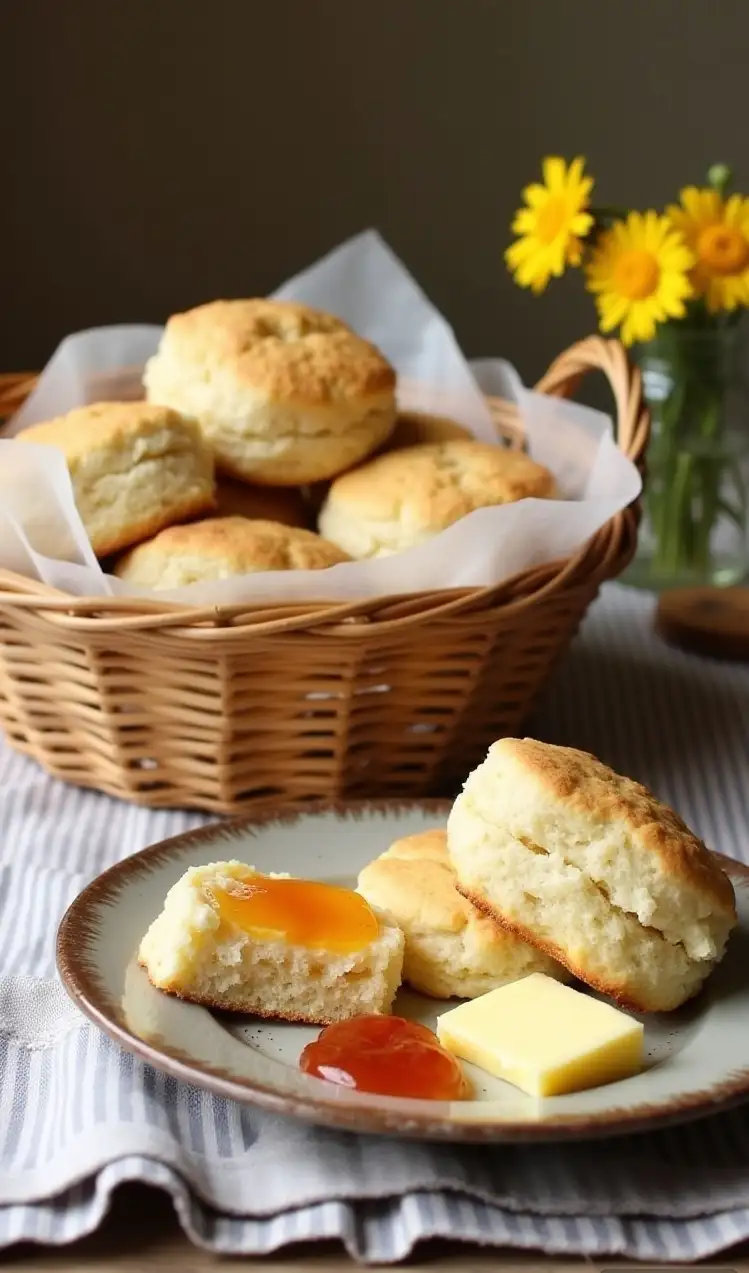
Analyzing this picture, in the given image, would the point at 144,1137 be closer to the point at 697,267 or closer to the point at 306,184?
the point at 697,267

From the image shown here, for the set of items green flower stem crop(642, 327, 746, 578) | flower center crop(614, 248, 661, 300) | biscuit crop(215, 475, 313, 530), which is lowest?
green flower stem crop(642, 327, 746, 578)

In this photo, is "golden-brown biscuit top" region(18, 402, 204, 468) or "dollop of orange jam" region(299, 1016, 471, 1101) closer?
"dollop of orange jam" region(299, 1016, 471, 1101)

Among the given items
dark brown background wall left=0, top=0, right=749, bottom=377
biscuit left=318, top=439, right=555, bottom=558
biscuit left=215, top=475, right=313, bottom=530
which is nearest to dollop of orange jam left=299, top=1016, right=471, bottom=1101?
biscuit left=318, top=439, right=555, bottom=558

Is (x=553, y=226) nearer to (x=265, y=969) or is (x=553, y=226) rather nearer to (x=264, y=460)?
(x=264, y=460)

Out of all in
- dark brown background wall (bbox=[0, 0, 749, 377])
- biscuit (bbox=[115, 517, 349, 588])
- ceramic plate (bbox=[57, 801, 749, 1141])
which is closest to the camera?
ceramic plate (bbox=[57, 801, 749, 1141])

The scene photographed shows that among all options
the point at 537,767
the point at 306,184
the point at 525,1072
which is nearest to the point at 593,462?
the point at 537,767

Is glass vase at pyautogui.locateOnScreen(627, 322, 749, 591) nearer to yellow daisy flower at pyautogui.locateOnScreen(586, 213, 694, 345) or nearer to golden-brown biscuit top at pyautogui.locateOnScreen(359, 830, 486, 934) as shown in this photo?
yellow daisy flower at pyautogui.locateOnScreen(586, 213, 694, 345)
